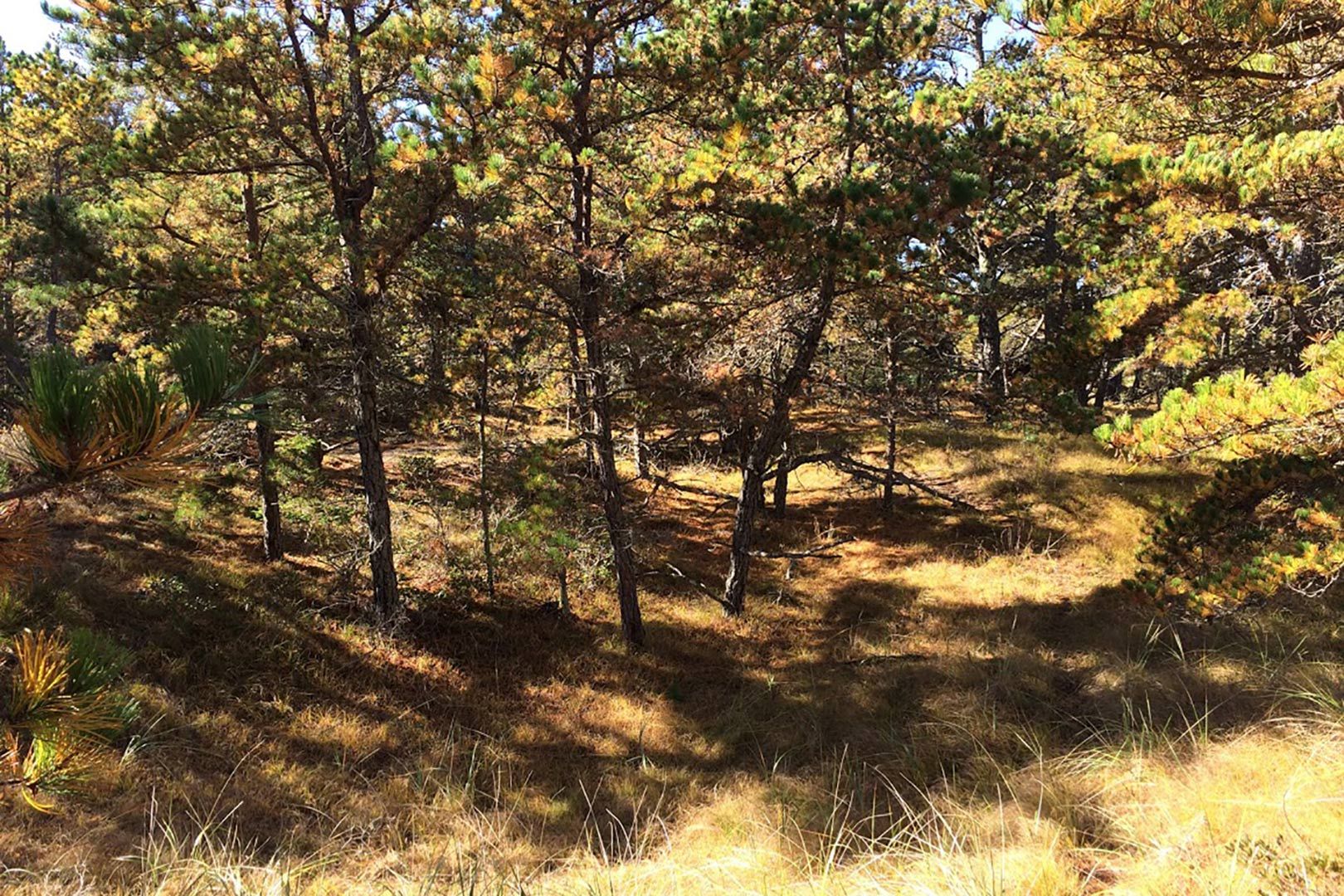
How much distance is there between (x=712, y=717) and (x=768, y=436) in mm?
4218

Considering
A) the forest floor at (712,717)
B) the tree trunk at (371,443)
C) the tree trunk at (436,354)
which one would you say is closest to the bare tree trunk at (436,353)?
the tree trunk at (436,354)

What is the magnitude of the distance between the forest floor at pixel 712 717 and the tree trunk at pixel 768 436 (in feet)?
2.76

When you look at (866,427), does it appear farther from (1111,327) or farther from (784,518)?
(1111,327)

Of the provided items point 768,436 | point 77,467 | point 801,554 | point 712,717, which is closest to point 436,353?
point 768,436

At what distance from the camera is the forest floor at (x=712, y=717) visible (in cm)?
318

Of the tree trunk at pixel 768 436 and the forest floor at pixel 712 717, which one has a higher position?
the tree trunk at pixel 768 436

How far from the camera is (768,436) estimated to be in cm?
999

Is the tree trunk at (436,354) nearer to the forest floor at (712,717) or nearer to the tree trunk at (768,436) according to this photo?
the forest floor at (712,717)

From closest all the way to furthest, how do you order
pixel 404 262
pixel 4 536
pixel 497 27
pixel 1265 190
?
pixel 4 536, pixel 1265 190, pixel 497 27, pixel 404 262

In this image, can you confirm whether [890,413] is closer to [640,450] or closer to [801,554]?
[801,554]

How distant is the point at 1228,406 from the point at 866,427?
16820mm

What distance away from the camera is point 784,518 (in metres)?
15.4

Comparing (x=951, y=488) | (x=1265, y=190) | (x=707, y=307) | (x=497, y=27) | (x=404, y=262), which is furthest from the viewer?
(x=951, y=488)

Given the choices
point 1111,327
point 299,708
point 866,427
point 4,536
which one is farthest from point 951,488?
point 4,536
